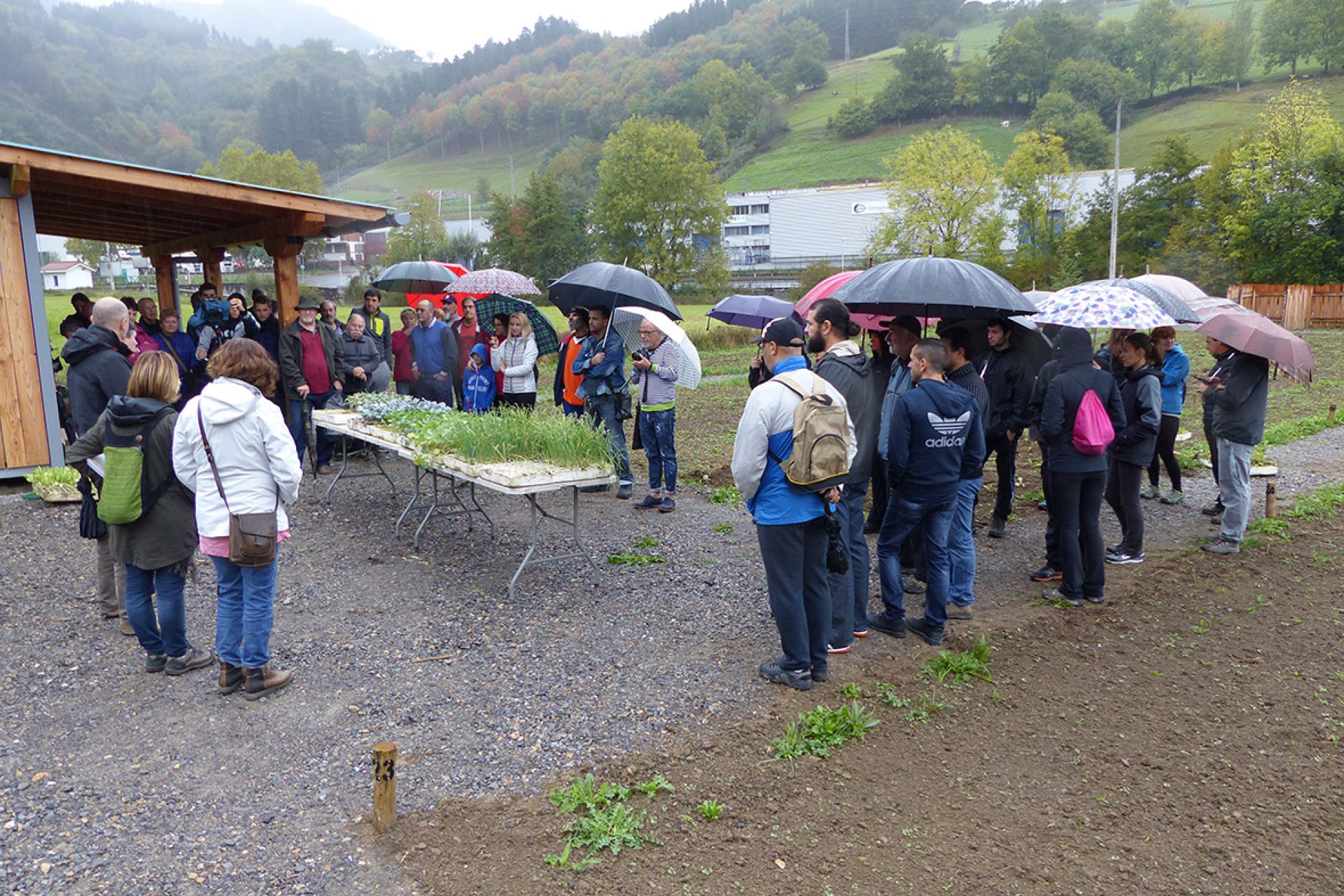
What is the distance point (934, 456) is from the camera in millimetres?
4922

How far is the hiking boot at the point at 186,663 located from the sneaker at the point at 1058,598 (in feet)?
17.5

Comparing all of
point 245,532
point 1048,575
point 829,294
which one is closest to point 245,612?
point 245,532

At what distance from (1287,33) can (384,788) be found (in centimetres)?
12159

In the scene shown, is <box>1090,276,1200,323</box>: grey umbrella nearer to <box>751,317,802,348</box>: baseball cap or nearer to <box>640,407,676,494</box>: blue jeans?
<box>751,317,802,348</box>: baseball cap

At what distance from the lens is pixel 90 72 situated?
139750 mm

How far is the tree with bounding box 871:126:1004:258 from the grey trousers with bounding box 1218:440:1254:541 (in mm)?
52209

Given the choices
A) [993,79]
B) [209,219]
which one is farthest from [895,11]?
[209,219]

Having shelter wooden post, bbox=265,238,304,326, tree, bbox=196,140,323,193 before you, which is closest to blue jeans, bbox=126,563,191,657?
shelter wooden post, bbox=265,238,304,326

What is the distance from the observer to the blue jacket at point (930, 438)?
488 centimetres

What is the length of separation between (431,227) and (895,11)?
119424 millimetres

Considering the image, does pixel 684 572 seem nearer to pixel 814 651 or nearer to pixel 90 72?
pixel 814 651

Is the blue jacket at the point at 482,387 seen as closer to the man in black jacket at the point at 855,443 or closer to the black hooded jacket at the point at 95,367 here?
the black hooded jacket at the point at 95,367

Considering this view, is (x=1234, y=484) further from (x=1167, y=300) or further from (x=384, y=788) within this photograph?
(x=384, y=788)

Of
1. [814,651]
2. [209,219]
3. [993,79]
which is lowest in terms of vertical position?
[814,651]
